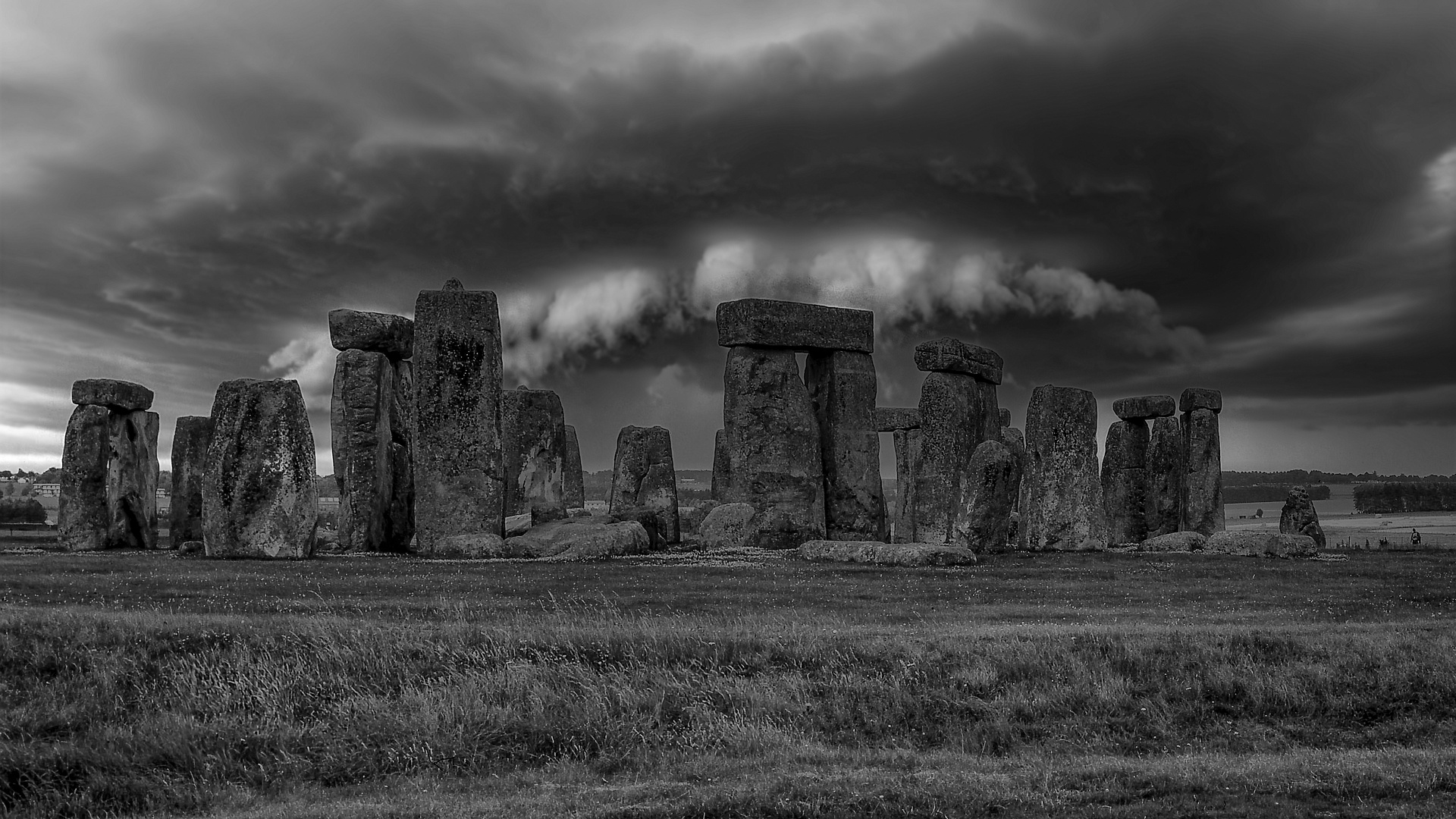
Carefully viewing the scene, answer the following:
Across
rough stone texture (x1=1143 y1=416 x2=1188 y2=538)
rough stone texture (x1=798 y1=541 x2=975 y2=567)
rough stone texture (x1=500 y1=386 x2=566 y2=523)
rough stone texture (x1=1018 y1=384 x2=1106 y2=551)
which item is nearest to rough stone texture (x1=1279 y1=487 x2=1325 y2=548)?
rough stone texture (x1=1143 y1=416 x2=1188 y2=538)

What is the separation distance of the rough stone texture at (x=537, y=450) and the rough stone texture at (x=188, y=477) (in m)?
7.91

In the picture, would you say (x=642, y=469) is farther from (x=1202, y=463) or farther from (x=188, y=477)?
(x=1202, y=463)

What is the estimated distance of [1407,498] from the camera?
67.1m

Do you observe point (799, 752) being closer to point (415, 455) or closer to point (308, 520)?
point (308, 520)

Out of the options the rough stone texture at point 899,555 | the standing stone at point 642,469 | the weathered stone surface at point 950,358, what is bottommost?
the rough stone texture at point 899,555

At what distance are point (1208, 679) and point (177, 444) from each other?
2439 cm

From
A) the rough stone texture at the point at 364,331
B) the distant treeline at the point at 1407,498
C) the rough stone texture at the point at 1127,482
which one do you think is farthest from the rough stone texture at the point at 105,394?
the distant treeline at the point at 1407,498

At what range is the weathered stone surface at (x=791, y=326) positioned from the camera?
27.2 meters

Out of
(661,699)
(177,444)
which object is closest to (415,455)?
(177,444)

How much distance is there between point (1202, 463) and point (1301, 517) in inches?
140

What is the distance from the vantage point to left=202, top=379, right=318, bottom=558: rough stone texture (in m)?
20.5

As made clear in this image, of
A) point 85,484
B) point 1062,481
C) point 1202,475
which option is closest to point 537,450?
point 85,484

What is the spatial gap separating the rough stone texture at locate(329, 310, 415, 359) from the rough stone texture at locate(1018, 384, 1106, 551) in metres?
15.0

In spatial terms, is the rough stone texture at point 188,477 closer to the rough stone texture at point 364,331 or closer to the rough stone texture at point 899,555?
the rough stone texture at point 364,331
